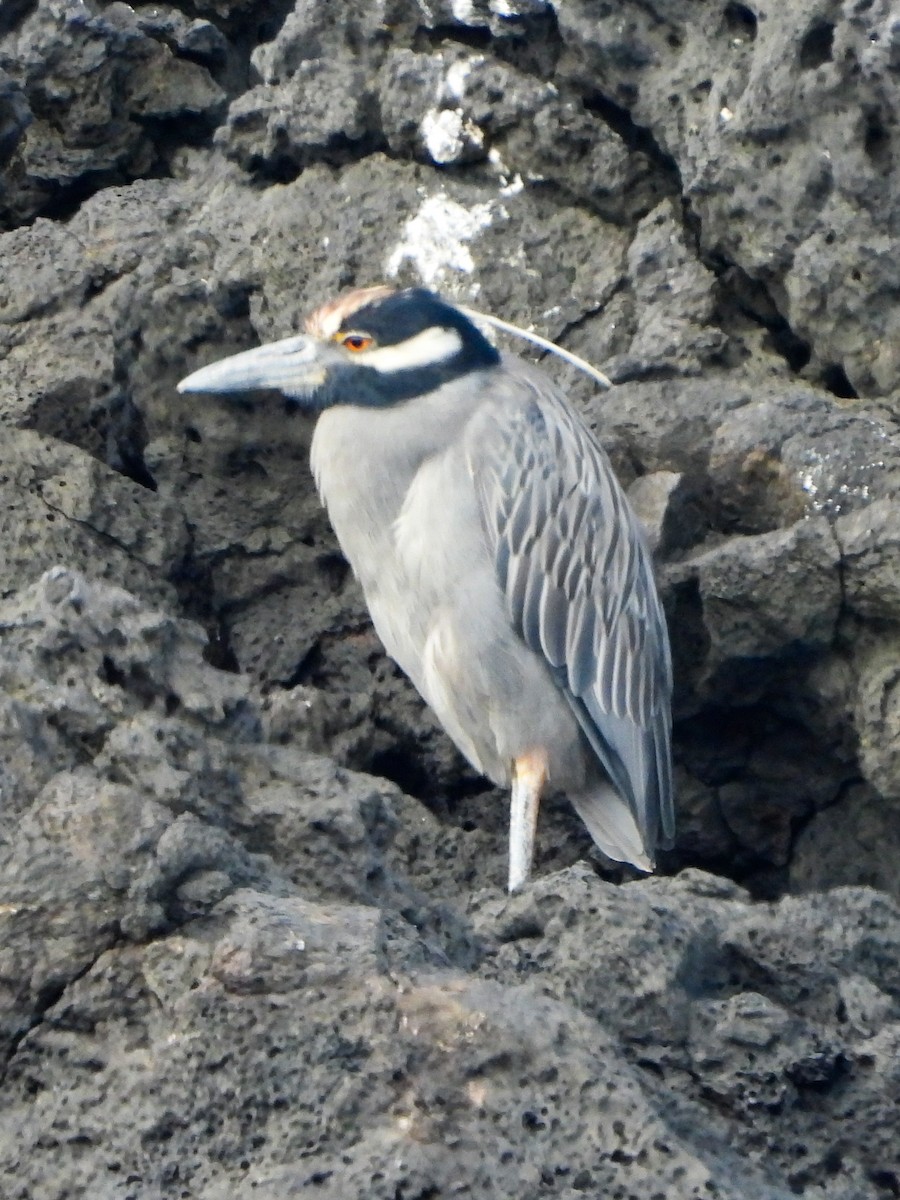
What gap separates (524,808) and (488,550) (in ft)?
1.87

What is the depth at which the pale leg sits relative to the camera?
391cm

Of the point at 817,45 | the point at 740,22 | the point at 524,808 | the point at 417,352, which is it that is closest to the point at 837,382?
the point at 817,45

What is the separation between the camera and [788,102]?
4043 mm

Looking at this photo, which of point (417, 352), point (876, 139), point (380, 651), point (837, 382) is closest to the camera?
point (876, 139)

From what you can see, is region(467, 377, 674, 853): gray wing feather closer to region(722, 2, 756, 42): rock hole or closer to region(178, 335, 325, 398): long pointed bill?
region(178, 335, 325, 398): long pointed bill

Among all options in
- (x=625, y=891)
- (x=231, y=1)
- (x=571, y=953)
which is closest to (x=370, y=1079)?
(x=571, y=953)

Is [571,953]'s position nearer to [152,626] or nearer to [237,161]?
[152,626]

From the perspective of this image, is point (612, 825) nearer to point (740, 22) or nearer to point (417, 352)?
point (417, 352)

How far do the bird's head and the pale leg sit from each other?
0.87 metres

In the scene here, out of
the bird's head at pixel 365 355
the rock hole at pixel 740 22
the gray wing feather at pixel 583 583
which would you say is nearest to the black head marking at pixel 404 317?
the bird's head at pixel 365 355

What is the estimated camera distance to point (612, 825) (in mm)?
4184

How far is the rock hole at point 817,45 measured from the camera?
13.1 ft

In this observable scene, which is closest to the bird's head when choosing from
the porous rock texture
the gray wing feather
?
the gray wing feather

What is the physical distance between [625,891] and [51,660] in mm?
962
